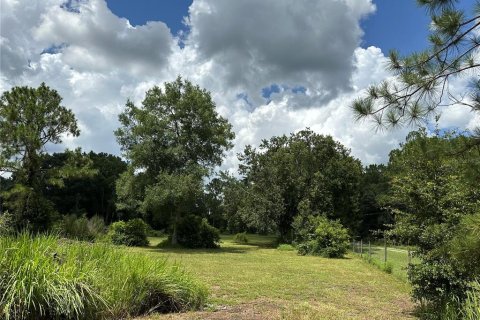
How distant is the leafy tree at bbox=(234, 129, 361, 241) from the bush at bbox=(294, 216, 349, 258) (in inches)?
247

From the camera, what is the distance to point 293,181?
119ft

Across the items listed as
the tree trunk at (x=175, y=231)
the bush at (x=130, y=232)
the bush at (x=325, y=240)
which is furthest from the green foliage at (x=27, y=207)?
the bush at (x=325, y=240)

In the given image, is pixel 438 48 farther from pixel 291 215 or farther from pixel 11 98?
pixel 291 215

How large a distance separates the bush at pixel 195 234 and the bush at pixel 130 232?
2.43 meters

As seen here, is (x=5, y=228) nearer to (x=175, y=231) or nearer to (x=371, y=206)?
(x=175, y=231)

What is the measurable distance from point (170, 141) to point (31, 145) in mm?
8153

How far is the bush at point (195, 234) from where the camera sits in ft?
95.3

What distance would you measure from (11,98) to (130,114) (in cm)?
724

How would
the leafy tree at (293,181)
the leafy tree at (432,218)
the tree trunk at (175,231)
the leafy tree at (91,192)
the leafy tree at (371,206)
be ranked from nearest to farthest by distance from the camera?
the leafy tree at (432,218)
the tree trunk at (175,231)
the leafy tree at (293,181)
the leafy tree at (371,206)
the leafy tree at (91,192)

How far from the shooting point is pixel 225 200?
129 ft

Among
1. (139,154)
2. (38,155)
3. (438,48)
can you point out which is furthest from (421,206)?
(38,155)

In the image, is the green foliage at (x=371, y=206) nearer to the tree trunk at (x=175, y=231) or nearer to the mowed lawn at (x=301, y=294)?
the tree trunk at (x=175, y=231)

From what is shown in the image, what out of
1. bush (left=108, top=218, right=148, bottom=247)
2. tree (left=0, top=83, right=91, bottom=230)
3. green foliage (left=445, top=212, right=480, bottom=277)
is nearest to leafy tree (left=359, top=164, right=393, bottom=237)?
bush (left=108, top=218, right=148, bottom=247)

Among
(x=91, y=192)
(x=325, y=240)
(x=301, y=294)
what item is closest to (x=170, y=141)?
(x=325, y=240)
